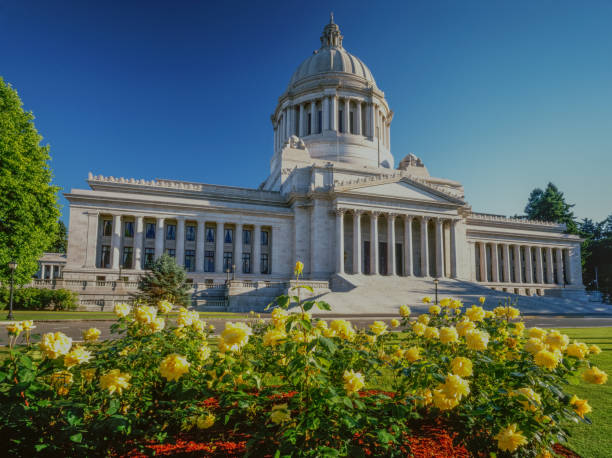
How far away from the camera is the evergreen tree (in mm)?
30484

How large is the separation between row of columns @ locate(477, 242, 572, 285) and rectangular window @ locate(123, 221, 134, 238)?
5404 cm

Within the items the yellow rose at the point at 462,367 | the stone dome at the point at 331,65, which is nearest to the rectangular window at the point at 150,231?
the stone dome at the point at 331,65

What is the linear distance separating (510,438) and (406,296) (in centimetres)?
3740

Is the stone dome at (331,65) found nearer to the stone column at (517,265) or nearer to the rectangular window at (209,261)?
the rectangular window at (209,261)

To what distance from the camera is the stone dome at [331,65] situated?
72.9 m

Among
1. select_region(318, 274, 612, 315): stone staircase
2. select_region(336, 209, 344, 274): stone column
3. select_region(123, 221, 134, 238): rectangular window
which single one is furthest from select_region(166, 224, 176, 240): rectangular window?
select_region(318, 274, 612, 315): stone staircase

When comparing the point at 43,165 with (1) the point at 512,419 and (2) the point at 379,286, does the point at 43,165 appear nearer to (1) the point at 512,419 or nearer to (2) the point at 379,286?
(2) the point at 379,286

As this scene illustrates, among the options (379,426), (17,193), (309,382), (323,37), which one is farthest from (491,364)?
(323,37)

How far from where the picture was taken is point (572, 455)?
5223 mm

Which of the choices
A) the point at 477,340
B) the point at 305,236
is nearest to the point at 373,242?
the point at 305,236

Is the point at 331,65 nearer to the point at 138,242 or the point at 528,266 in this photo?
the point at 138,242

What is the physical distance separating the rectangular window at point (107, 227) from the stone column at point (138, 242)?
3.52 meters

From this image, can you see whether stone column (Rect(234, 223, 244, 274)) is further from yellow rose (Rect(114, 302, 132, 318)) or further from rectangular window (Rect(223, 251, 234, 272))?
yellow rose (Rect(114, 302, 132, 318))

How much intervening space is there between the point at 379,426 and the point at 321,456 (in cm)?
95
